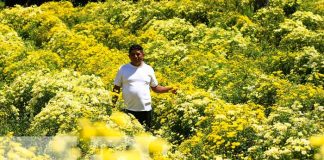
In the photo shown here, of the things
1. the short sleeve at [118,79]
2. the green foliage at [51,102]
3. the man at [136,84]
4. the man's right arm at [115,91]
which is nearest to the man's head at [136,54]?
the man at [136,84]

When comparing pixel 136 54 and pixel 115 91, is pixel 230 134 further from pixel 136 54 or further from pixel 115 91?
pixel 115 91

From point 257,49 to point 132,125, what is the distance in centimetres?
627

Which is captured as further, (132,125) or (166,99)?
(166,99)

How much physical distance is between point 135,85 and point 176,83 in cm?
221

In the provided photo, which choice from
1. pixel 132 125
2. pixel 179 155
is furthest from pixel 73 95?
pixel 179 155

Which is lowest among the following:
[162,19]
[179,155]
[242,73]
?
[162,19]

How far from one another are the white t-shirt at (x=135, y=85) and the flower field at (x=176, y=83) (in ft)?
1.29

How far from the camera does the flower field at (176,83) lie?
513 centimetres

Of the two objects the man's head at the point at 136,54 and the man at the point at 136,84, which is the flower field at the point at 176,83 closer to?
the man at the point at 136,84

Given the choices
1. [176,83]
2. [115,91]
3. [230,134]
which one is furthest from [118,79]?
[176,83]

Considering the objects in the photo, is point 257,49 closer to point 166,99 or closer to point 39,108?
point 166,99

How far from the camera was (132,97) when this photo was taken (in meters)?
6.36

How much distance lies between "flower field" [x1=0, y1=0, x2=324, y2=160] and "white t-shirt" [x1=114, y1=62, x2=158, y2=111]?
1.29 feet

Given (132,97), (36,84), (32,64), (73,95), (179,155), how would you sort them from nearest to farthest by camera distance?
(179,155)
(132,97)
(73,95)
(36,84)
(32,64)
